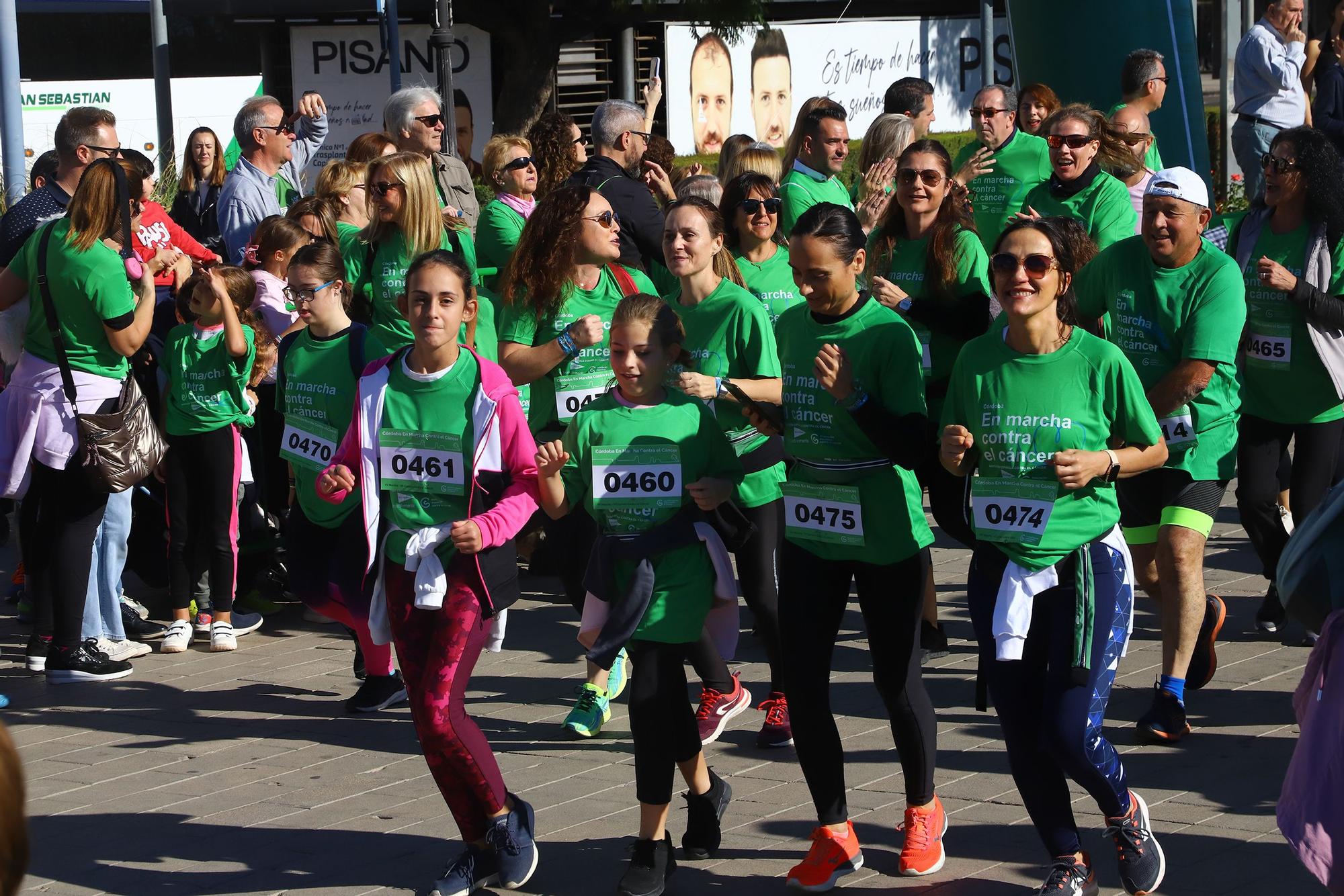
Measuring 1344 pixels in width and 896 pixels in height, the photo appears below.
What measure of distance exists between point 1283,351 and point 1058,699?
304 centimetres

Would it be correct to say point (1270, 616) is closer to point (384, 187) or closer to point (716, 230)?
point (716, 230)

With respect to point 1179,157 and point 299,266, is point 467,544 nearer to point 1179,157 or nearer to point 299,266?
point 299,266

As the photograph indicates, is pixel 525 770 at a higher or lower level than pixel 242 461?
lower

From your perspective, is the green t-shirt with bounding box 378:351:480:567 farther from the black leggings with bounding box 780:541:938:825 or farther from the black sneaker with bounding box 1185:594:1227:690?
the black sneaker with bounding box 1185:594:1227:690

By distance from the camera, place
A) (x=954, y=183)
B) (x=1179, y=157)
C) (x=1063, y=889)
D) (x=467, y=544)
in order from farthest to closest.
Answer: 1. (x=1179, y=157)
2. (x=954, y=183)
3. (x=467, y=544)
4. (x=1063, y=889)

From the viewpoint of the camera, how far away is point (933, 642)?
7.27 metres

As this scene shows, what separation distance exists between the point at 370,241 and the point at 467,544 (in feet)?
10.1

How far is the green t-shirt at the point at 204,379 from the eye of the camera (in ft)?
25.7

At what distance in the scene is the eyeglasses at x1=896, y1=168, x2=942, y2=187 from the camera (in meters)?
6.40

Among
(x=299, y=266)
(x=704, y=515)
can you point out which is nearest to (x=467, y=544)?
(x=704, y=515)

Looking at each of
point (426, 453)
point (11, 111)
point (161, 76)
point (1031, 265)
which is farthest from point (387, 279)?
point (161, 76)

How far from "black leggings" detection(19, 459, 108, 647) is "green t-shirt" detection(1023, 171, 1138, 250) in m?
4.28

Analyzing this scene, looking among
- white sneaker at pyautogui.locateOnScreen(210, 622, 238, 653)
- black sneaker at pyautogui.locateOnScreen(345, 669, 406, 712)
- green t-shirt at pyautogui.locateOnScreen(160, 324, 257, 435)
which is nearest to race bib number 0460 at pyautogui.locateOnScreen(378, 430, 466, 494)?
black sneaker at pyautogui.locateOnScreen(345, 669, 406, 712)

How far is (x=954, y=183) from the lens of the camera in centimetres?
665
